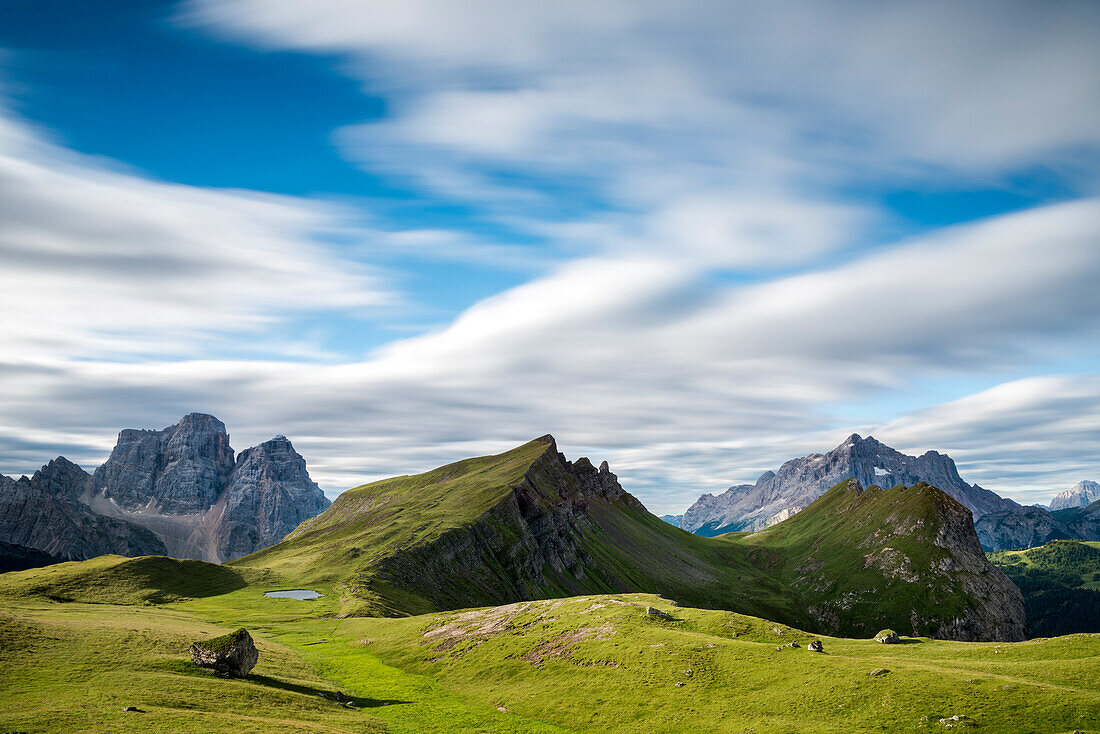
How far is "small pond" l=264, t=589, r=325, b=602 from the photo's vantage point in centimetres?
18649

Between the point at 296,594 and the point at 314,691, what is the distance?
430 ft

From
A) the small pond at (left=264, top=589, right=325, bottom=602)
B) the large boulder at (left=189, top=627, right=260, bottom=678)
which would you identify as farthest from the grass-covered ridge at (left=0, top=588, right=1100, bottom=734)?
the small pond at (left=264, top=589, right=325, bottom=602)

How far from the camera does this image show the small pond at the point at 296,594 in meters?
186

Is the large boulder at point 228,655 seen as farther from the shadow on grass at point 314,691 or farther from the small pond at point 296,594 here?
the small pond at point 296,594

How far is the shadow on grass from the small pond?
376ft

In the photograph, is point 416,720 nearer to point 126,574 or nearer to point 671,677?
point 671,677

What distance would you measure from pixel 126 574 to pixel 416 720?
528 ft

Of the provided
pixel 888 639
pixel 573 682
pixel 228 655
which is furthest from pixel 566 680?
pixel 888 639

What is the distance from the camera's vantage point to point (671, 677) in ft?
239

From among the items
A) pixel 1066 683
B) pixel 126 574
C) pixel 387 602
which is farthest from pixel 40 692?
pixel 126 574

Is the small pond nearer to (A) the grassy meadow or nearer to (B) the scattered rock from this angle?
(A) the grassy meadow

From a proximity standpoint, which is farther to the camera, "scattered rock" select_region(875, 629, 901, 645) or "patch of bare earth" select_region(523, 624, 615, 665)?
"patch of bare earth" select_region(523, 624, 615, 665)

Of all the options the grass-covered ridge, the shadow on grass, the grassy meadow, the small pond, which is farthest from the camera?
the small pond

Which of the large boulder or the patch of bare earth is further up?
the large boulder
